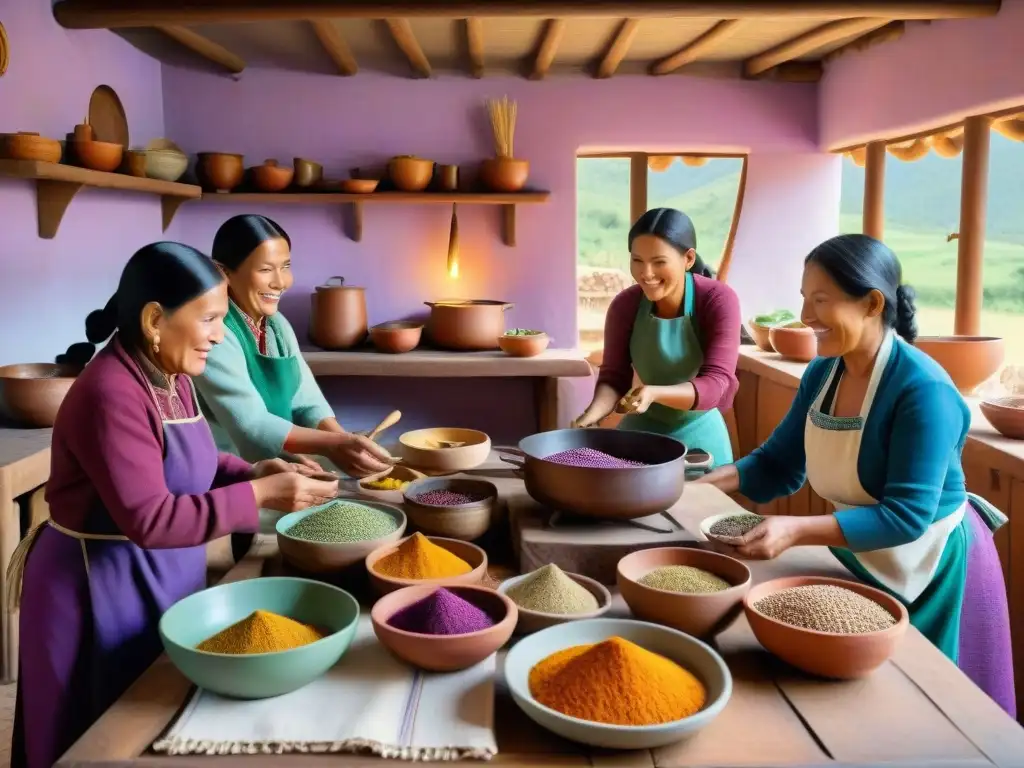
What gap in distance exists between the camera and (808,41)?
4043 mm

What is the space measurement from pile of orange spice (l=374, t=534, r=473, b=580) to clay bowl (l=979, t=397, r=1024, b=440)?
6.26 feet

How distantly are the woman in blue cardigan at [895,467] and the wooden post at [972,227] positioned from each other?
204 cm

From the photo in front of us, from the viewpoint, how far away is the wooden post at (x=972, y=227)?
3.53 meters

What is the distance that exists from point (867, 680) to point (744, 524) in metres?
0.46

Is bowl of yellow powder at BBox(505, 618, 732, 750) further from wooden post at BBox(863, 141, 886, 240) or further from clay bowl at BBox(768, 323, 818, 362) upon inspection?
wooden post at BBox(863, 141, 886, 240)

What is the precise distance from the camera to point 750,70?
476 cm

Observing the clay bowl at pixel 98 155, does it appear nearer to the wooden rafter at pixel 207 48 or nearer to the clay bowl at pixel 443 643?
the wooden rafter at pixel 207 48

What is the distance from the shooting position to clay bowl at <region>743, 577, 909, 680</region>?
118 cm

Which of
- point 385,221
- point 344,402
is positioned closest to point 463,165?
point 385,221

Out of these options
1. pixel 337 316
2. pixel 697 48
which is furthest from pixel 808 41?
pixel 337 316

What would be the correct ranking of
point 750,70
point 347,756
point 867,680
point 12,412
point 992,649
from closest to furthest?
1. point 347,756
2. point 867,680
3. point 992,649
4. point 12,412
5. point 750,70

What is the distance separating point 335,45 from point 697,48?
5.58 ft

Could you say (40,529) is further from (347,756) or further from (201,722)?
(347,756)

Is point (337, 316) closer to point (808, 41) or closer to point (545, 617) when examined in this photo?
point (808, 41)
